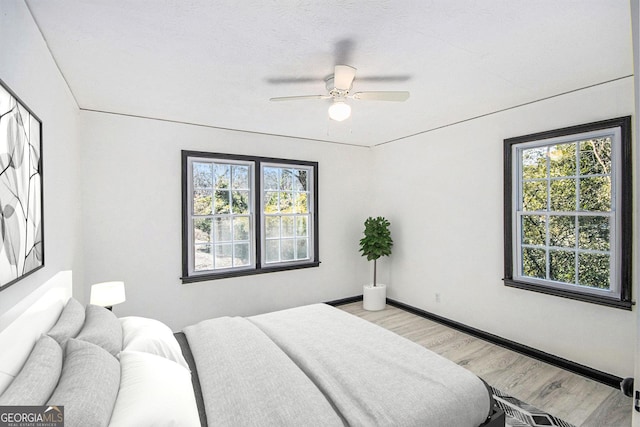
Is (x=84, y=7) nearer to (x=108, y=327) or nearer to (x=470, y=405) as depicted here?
(x=108, y=327)

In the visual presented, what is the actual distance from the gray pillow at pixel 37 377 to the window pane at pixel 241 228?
2.84 m

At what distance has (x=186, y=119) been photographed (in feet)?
11.8

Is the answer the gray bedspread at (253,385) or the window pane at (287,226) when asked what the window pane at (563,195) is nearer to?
the gray bedspread at (253,385)

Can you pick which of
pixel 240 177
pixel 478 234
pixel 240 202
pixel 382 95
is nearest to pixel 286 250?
pixel 240 202

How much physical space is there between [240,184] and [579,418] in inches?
160

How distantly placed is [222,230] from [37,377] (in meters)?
3.05

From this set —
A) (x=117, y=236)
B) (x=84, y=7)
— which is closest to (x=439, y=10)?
(x=84, y=7)

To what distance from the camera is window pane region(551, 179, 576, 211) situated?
116 inches

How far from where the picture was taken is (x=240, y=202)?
4.23 metres

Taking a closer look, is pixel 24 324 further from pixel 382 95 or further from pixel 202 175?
pixel 202 175

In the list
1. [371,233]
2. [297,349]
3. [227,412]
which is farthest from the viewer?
[371,233]

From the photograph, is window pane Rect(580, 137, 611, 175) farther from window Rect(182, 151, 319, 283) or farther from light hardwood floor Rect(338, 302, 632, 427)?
window Rect(182, 151, 319, 283)

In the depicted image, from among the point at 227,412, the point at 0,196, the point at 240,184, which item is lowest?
the point at 227,412

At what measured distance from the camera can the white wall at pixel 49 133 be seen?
4.54ft
